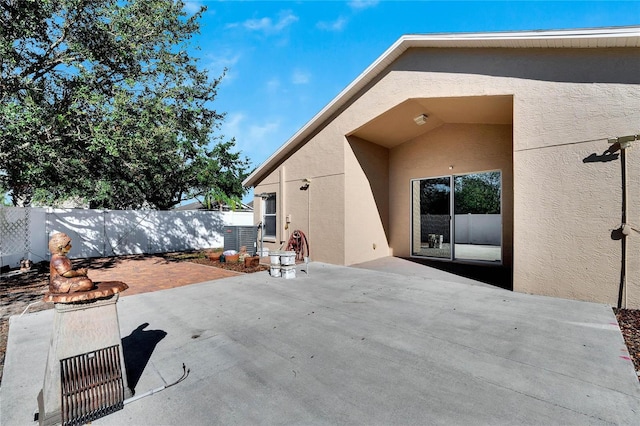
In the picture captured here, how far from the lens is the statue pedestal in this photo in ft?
6.61

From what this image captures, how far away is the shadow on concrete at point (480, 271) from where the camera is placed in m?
6.29

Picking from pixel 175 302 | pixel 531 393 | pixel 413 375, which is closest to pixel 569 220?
pixel 531 393

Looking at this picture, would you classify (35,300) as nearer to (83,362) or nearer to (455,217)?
(83,362)

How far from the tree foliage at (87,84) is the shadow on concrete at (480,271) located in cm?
909

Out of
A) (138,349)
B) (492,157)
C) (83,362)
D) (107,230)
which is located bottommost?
(138,349)

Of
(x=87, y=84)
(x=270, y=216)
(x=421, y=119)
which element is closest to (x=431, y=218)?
(x=421, y=119)

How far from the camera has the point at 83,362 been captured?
2092 millimetres

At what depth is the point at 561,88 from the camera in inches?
197

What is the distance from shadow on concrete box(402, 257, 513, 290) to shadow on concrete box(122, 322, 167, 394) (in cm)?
610

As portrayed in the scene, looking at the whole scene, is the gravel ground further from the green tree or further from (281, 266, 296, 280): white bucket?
the green tree

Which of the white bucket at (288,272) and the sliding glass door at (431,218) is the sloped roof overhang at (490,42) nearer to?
the sliding glass door at (431,218)

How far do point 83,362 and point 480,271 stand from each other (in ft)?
26.2

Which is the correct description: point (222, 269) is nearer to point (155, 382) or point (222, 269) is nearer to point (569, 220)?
point (155, 382)

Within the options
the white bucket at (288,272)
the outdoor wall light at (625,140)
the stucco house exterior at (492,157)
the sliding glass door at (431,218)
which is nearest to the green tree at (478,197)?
the sliding glass door at (431,218)
